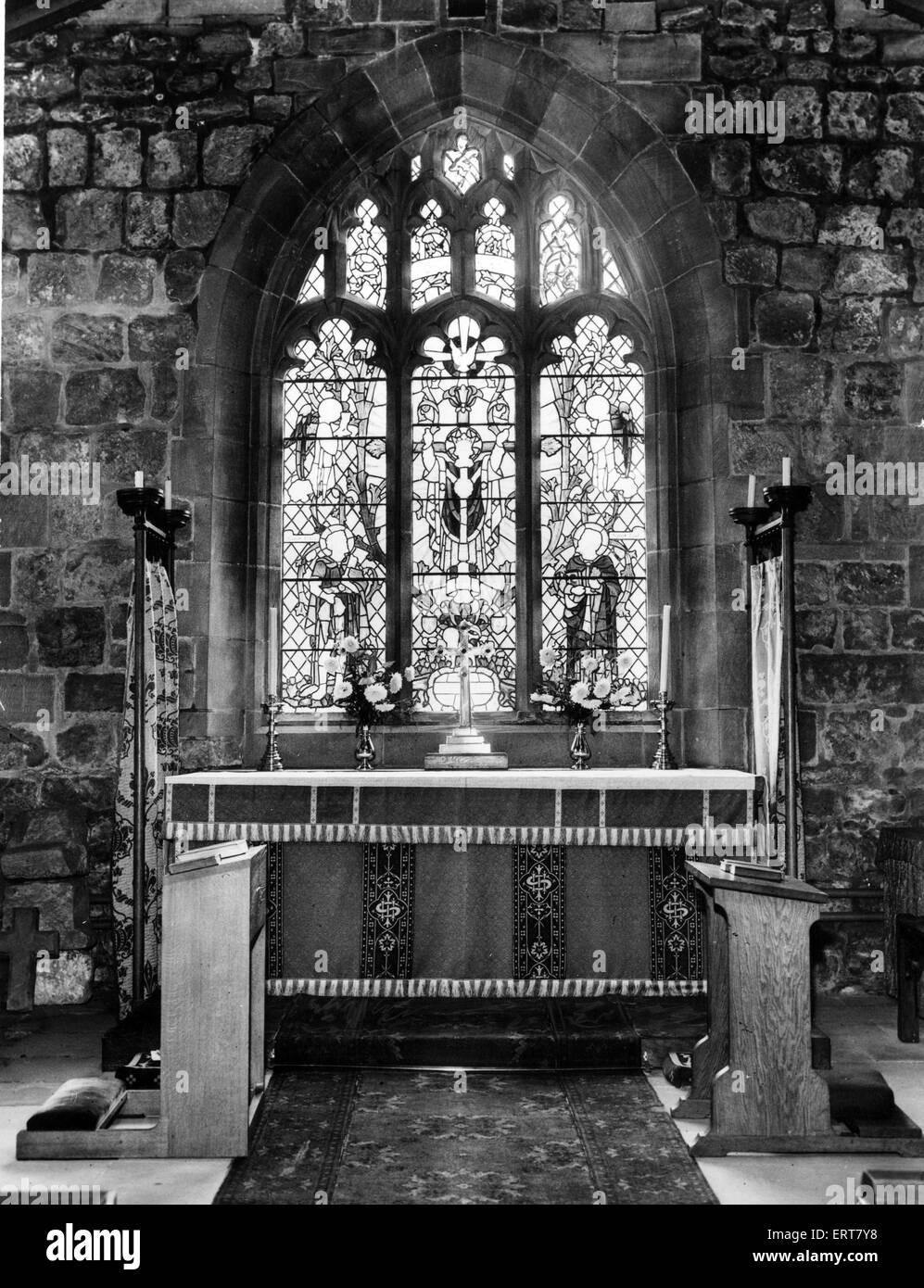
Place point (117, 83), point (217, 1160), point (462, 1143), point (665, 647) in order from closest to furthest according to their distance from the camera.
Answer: point (217, 1160) → point (462, 1143) → point (665, 647) → point (117, 83)

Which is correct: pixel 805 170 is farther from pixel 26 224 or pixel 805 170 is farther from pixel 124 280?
pixel 26 224

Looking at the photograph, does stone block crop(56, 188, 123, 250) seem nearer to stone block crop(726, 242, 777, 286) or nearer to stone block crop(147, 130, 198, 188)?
stone block crop(147, 130, 198, 188)

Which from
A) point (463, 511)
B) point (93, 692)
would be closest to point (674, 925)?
point (463, 511)

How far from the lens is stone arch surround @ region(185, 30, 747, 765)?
5961 millimetres

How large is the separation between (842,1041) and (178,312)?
15.0ft

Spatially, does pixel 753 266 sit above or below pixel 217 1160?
above

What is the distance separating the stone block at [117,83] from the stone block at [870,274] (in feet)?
11.9

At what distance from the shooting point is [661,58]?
6074mm

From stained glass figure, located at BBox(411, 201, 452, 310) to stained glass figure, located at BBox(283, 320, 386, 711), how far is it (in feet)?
1.43

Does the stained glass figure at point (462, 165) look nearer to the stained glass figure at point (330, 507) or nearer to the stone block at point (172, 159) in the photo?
the stained glass figure at point (330, 507)

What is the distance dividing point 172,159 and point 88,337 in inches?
39.6

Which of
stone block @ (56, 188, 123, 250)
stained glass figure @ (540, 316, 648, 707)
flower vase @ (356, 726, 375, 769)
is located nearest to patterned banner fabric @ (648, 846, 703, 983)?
stained glass figure @ (540, 316, 648, 707)

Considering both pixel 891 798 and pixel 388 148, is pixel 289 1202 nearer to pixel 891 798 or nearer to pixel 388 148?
pixel 891 798

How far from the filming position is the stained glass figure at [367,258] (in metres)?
6.52
